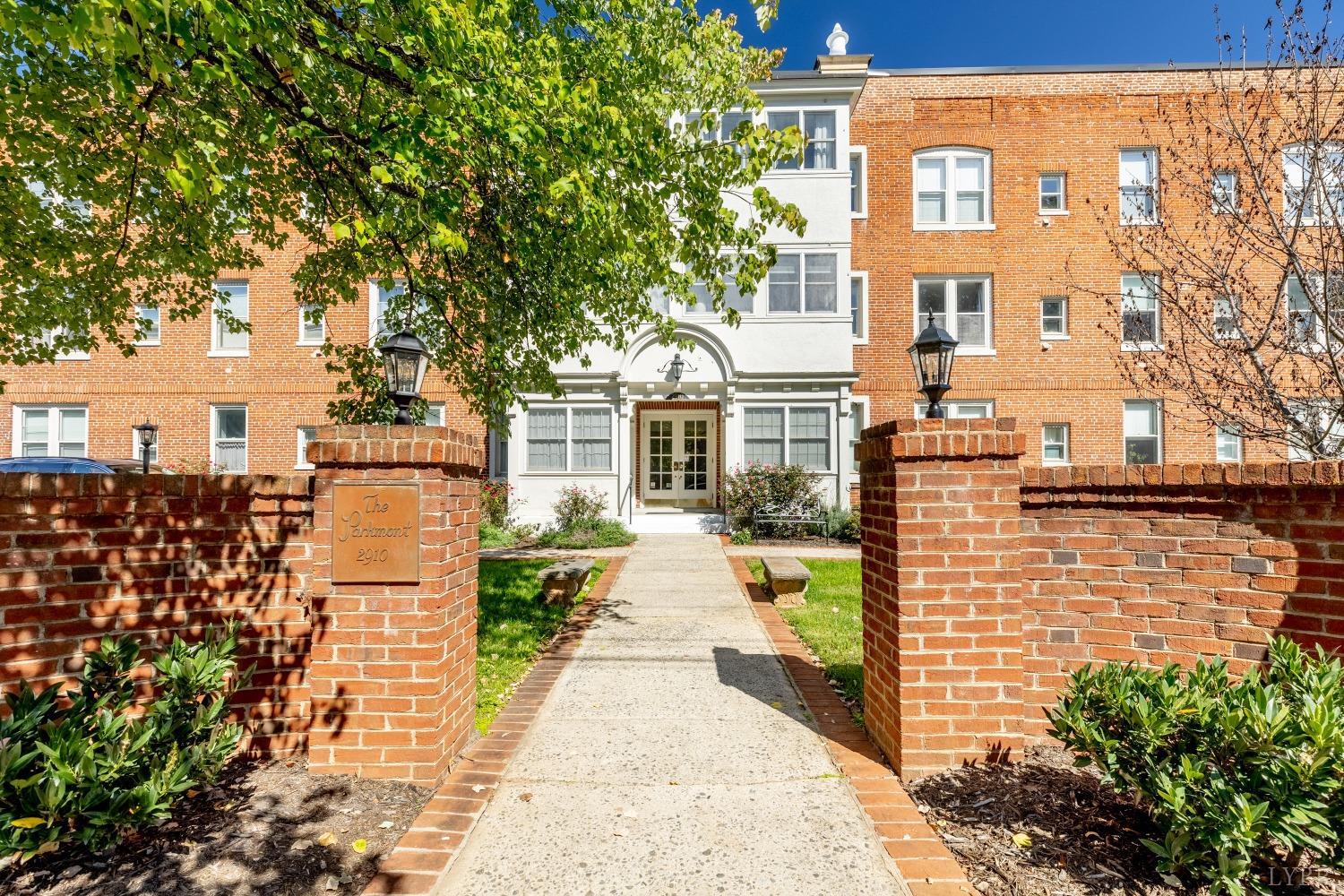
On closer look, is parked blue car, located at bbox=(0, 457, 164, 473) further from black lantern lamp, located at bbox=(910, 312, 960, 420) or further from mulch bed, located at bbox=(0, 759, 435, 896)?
black lantern lamp, located at bbox=(910, 312, 960, 420)

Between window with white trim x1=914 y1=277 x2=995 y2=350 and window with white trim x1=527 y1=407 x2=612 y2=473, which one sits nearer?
window with white trim x1=527 y1=407 x2=612 y2=473

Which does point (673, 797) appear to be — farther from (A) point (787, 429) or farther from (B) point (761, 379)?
(B) point (761, 379)

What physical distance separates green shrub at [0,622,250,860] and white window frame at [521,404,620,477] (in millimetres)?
10651

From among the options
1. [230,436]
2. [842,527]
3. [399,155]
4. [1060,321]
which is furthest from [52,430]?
[1060,321]

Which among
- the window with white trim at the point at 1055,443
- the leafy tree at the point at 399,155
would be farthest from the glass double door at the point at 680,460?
the window with white trim at the point at 1055,443

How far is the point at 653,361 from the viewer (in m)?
13.9

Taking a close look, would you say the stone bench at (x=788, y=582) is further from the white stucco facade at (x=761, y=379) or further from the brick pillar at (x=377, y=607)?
the white stucco facade at (x=761, y=379)

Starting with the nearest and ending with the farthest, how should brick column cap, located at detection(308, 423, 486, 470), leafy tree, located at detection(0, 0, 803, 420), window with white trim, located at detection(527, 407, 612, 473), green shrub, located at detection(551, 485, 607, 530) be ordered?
brick column cap, located at detection(308, 423, 486, 470), leafy tree, located at detection(0, 0, 803, 420), green shrub, located at detection(551, 485, 607, 530), window with white trim, located at detection(527, 407, 612, 473)

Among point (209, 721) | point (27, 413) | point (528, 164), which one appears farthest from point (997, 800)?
point (27, 413)

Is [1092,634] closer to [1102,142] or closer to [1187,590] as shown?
[1187,590]

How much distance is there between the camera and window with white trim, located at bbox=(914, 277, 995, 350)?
15.0 metres

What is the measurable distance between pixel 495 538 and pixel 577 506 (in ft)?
6.22

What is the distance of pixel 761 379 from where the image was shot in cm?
1383

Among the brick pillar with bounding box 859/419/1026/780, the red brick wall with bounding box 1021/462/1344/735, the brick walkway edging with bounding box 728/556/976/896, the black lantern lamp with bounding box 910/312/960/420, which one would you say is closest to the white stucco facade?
the brick walkway edging with bounding box 728/556/976/896
